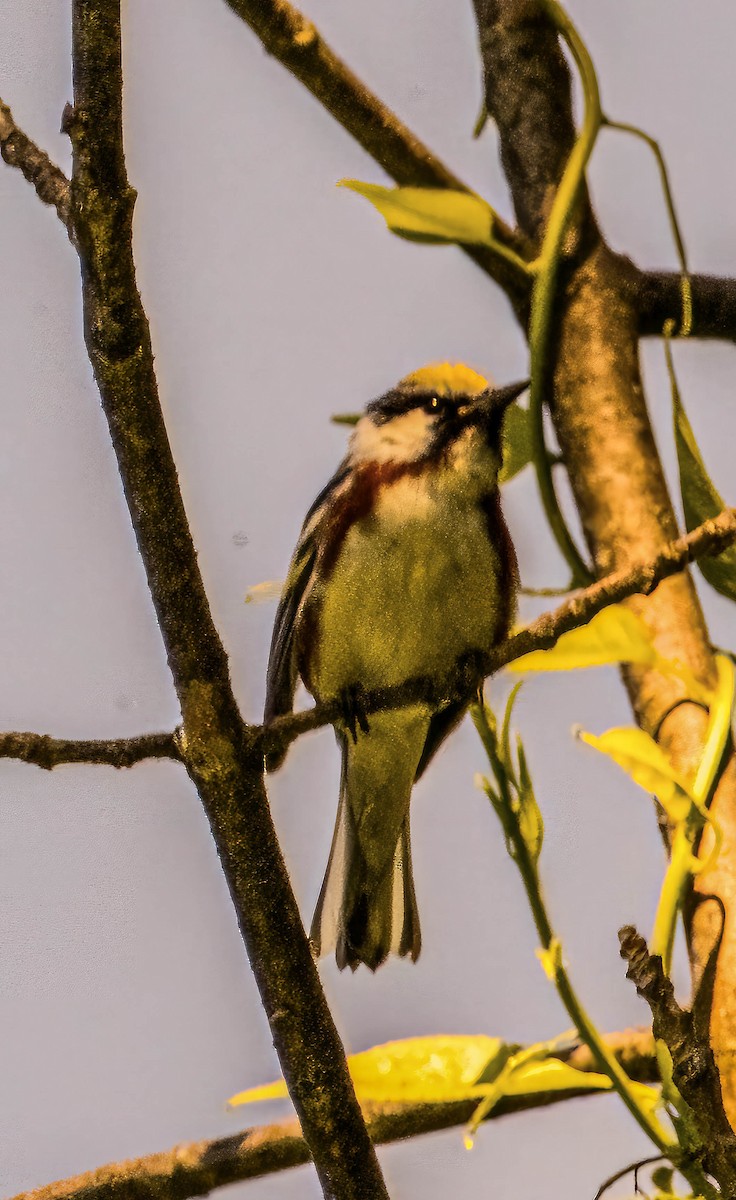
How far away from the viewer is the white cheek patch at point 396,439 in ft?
4.75

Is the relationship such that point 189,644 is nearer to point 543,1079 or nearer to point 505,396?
point 543,1079

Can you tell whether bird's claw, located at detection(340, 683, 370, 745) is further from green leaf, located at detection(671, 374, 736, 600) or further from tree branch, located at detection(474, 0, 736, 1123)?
green leaf, located at detection(671, 374, 736, 600)

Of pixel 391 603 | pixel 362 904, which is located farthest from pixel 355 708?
pixel 362 904

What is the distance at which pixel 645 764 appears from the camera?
958 mm

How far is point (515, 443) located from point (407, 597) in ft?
0.66

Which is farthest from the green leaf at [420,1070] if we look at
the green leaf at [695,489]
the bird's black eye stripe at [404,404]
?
the bird's black eye stripe at [404,404]

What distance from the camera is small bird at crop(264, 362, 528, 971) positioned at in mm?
1361

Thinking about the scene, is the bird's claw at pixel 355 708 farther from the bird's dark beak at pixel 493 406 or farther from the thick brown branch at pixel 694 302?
the thick brown branch at pixel 694 302

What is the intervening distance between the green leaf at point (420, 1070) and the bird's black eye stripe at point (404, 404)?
73 cm

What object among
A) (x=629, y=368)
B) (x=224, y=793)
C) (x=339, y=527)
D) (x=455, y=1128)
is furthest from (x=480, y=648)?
(x=224, y=793)

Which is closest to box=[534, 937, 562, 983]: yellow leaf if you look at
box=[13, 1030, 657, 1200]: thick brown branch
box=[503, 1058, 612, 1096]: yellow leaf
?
box=[503, 1058, 612, 1096]: yellow leaf

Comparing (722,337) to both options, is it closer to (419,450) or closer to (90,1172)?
(419,450)

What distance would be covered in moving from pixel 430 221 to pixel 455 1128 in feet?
2.72

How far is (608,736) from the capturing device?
0.95 metres
